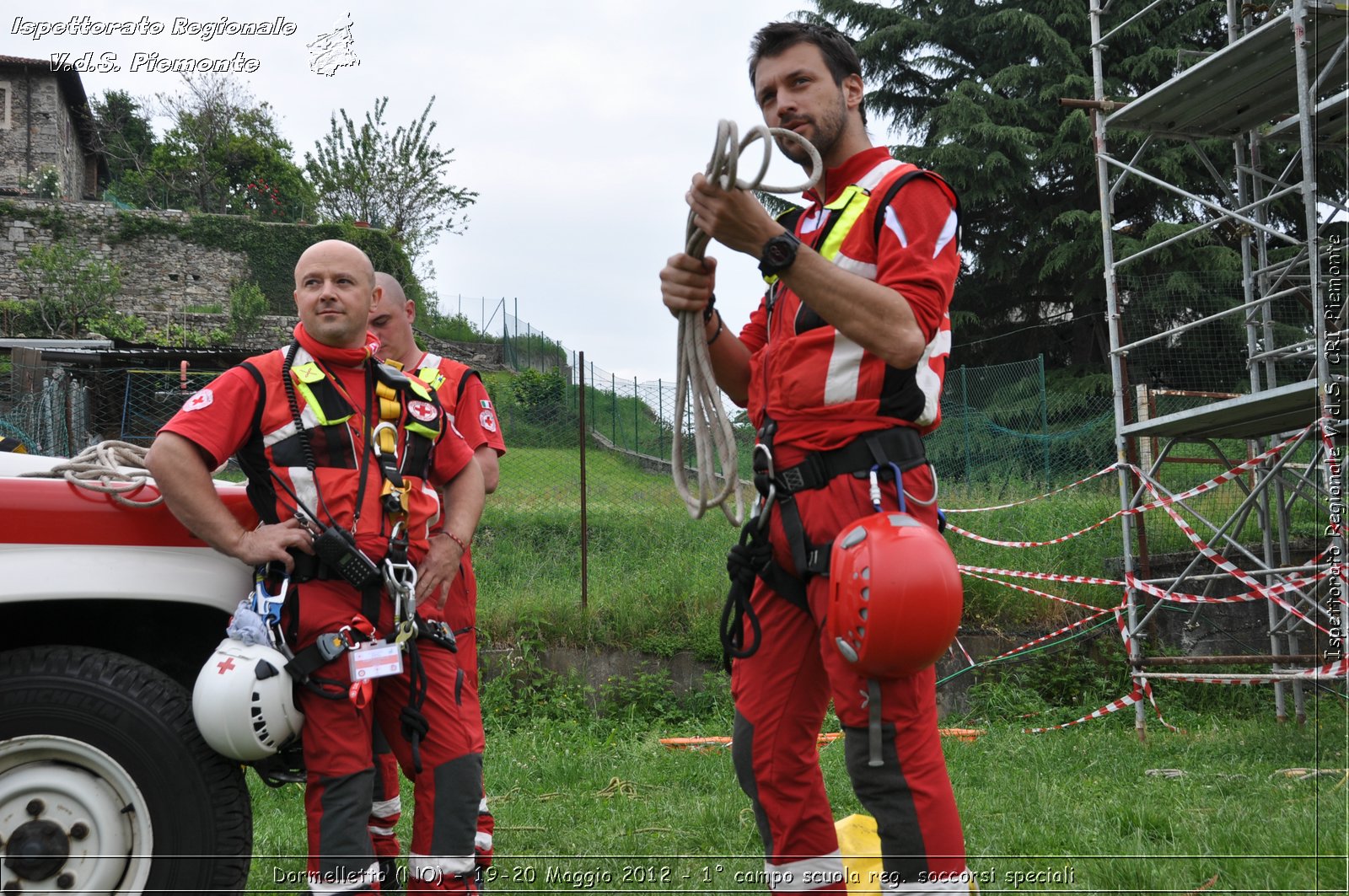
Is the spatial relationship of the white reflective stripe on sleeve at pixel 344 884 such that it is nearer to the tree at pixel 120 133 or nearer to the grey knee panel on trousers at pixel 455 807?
the grey knee panel on trousers at pixel 455 807

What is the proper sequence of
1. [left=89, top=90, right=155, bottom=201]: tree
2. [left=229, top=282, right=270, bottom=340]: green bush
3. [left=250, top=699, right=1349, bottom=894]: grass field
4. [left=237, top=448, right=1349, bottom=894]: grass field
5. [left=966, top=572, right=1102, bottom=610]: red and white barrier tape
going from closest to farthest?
[left=250, top=699, right=1349, bottom=894]: grass field < [left=237, top=448, right=1349, bottom=894]: grass field < [left=966, top=572, right=1102, bottom=610]: red and white barrier tape < [left=229, top=282, right=270, bottom=340]: green bush < [left=89, top=90, right=155, bottom=201]: tree

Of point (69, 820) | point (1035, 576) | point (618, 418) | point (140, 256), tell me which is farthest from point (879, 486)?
point (140, 256)

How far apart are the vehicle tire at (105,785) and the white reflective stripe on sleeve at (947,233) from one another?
222 centimetres

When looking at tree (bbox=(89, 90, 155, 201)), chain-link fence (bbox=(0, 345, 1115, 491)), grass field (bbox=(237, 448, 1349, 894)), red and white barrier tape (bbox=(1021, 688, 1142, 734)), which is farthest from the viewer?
tree (bbox=(89, 90, 155, 201))

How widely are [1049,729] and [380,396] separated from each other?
653 centimetres

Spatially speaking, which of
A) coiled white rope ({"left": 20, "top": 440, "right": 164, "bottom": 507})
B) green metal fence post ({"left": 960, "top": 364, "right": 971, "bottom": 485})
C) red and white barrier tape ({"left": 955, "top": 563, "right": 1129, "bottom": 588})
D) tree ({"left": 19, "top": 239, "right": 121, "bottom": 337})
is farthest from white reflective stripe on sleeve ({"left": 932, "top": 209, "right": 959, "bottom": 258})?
tree ({"left": 19, "top": 239, "right": 121, "bottom": 337})

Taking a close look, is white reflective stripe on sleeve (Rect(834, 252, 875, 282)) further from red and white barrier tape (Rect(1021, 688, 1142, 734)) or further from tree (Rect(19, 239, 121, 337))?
tree (Rect(19, 239, 121, 337))

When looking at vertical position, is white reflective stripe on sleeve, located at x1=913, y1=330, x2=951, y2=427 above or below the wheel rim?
above

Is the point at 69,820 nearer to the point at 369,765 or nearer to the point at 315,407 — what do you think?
the point at 369,765

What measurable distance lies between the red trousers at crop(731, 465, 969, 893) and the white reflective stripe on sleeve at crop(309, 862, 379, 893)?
3.45ft

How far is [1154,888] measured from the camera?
3.43 metres

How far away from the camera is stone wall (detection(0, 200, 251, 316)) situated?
106ft

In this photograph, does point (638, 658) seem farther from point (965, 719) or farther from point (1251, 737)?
point (1251, 737)

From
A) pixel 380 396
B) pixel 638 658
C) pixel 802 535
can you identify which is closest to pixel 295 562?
pixel 380 396
